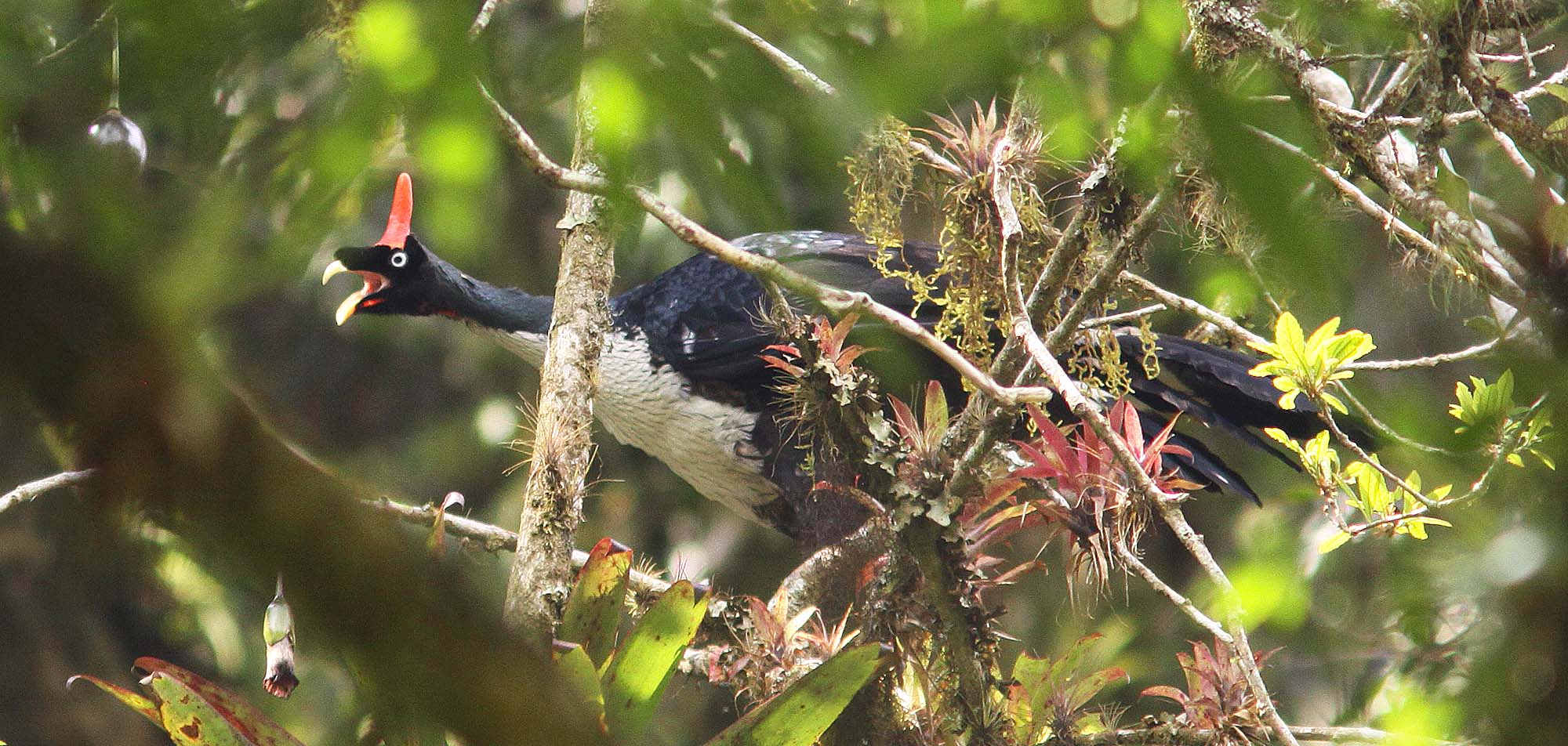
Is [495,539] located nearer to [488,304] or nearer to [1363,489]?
[488,304]

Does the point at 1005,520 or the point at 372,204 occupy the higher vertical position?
the point at 1005,520

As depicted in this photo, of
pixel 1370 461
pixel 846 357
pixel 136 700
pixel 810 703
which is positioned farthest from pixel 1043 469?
pixel 136 700

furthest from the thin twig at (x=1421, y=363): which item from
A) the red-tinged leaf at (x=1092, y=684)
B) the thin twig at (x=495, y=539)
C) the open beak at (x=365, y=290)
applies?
the open beak at (x=365, y=290)

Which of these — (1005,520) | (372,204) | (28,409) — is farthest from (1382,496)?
(372,204)

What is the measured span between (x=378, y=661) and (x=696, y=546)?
5.05 meters

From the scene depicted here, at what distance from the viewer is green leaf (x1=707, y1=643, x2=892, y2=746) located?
2.05 meters

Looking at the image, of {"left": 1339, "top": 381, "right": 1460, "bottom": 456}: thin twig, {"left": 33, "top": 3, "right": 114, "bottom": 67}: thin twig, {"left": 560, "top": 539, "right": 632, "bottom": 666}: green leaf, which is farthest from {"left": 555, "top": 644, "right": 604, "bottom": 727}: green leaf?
{"left": 1339, "top": 381, "right": 1460, "bottom": 456}: thin twig

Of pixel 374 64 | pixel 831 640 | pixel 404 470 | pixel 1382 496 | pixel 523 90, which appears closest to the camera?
pixel 374 64

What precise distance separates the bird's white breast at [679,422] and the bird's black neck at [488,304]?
15.0 inches

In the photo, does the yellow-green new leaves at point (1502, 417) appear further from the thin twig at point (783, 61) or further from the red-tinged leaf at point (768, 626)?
the red-tinged leaf at point (768, 626)

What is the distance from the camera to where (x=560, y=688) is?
2.33 ft

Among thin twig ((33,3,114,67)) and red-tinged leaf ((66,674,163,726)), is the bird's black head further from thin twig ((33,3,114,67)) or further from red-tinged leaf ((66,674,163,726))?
thin twig ((33,3,114,67))

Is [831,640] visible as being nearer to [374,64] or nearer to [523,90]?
[523,90]

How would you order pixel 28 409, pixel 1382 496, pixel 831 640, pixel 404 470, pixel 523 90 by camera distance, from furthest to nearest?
1. pixel 404 470
2. pixel 831 640
3. pixel 1382 496
4. pixel 523 90
5. pixel 28 409
